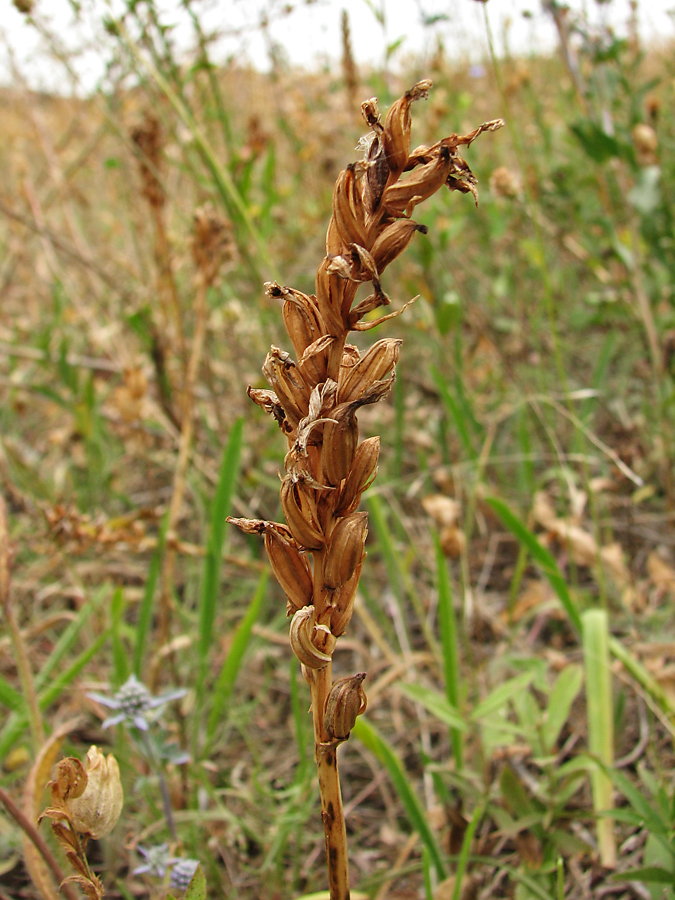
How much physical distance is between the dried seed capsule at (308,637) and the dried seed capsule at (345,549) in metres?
0.03

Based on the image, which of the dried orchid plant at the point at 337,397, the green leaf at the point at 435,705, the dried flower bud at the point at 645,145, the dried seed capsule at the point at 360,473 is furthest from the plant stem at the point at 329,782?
the dried flower bud at the point at 645,145

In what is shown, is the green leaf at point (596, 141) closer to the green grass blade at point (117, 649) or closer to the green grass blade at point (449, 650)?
the green grass blade at point (449, 650)

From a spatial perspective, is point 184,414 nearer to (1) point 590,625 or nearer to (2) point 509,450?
(1) point 590,625

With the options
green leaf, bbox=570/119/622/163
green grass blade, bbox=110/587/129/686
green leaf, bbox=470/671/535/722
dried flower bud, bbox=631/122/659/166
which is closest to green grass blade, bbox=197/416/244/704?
green grass blade, bbox=110/587/129/686

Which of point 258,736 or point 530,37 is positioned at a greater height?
point 530,37

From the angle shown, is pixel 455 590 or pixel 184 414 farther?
pixel 455 590

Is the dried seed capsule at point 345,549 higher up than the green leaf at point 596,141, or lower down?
lower down

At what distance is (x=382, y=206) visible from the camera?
503mm

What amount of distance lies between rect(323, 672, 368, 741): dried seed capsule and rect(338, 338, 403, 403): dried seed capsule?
0.21 meters

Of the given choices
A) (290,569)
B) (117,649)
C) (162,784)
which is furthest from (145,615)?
(290,569)

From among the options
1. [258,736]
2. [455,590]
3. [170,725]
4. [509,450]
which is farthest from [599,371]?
[170,725]

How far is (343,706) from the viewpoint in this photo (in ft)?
1.72

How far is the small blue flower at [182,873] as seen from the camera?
76 cm

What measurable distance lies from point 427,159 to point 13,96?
4550mm
